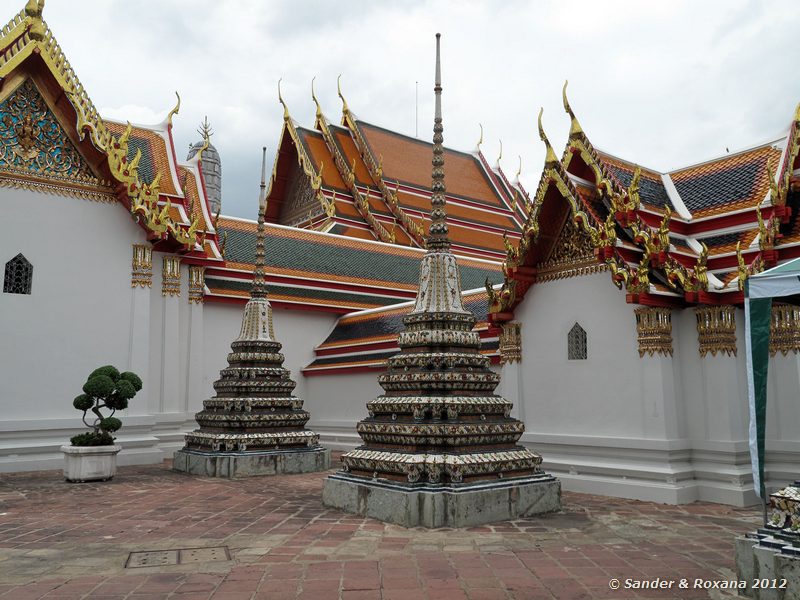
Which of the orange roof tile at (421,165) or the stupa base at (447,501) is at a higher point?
the orange roof tile at (421,165)

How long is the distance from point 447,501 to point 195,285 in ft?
28.3

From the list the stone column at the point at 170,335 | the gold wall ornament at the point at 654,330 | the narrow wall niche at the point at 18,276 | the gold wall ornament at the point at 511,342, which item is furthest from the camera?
the stone column at the point at 170,335

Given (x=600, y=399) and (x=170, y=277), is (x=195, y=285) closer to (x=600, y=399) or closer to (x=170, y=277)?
(x=170, y=277)

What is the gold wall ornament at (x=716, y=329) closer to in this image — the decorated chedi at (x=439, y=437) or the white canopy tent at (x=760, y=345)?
the decorated chedi at (x=439, y=437)

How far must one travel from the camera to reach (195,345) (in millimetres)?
12906

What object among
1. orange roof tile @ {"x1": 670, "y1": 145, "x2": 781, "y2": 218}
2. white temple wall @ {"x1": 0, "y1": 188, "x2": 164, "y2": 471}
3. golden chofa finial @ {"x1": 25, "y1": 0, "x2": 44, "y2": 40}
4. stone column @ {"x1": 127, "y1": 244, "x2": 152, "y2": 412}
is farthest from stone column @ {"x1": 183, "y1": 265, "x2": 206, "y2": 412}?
orange roof tile @ {"x1": 670, "y1": 145, "x2": 781, "y2": 218}

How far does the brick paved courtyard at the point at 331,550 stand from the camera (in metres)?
3.99

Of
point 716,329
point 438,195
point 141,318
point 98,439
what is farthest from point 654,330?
point 141,318

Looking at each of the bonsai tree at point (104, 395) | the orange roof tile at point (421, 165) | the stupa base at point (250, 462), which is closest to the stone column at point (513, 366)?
the stupa base at point (250, 462)

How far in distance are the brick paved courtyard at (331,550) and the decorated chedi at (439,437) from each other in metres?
0.22

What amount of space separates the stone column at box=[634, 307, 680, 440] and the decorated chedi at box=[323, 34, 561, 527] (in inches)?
62.6

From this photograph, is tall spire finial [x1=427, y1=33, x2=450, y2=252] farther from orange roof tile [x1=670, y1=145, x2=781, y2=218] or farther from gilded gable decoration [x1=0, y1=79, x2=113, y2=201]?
gilded gable decoration [x1=0, y1=79, x2=113, y2=201]

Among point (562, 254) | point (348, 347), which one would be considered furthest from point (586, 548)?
point (348, 347)

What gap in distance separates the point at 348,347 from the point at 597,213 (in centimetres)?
712
